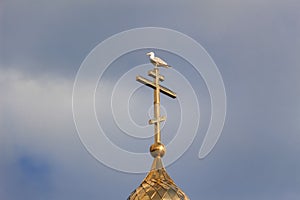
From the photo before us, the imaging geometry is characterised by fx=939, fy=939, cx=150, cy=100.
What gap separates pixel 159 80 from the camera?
77.7ft

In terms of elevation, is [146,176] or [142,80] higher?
[142,80]

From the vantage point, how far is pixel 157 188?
2322cm

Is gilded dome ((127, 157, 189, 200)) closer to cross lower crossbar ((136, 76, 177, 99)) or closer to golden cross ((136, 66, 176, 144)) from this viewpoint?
golden cross ((136, 66, 176, 144))

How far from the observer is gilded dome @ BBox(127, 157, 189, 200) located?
23094 mm

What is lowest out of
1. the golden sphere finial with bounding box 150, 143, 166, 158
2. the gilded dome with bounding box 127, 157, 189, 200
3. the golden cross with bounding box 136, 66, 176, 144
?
the gilded dome with bounding box 127, 157, 189, 200

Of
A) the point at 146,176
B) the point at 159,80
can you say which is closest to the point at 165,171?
the point at 146,176

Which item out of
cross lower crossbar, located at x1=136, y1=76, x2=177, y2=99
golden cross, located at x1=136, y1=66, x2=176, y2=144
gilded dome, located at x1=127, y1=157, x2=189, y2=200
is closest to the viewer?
gilded dome, located at x1=127, y1=157, x2=189, y2=200

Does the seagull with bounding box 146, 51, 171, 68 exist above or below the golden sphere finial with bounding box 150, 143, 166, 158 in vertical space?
above

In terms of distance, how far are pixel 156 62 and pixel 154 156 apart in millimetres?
2363

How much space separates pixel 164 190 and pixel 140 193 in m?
0.61

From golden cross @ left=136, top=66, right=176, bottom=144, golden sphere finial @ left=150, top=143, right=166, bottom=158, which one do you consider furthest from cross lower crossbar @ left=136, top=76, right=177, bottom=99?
golden sphere finial @ left=150, top=143, right=166, bottom=158

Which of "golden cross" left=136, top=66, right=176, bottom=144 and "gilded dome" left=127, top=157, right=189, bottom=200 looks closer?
"gilded dome" left=127, top=157, right=189, bottom=200

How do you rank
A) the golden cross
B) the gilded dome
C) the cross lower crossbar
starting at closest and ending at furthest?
the gilded dome < the cross lower crossbar < the golden cross

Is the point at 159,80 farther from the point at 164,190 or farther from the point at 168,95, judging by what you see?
the point at 164,190
